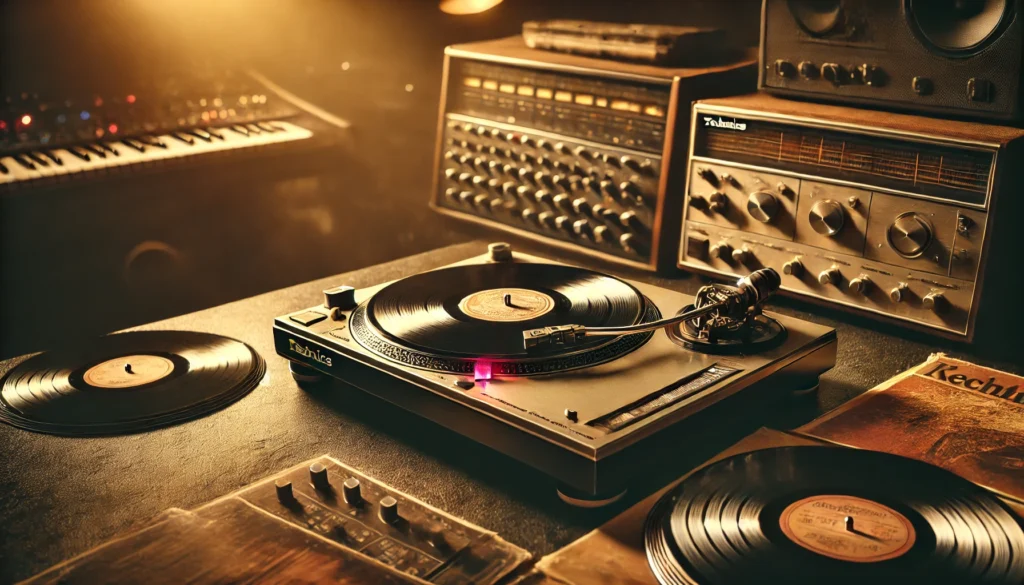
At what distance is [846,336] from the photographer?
161 cm

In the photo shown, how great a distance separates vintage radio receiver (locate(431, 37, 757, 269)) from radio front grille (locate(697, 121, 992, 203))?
0.43 feet

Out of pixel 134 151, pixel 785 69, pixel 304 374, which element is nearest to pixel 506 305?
pixel 304 374

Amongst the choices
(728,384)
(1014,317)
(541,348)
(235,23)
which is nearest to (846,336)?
(1014,317)

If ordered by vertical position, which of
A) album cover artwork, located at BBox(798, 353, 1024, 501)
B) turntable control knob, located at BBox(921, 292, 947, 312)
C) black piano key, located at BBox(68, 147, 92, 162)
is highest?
black piano key, located at BBox(68, 147, 92, 162)

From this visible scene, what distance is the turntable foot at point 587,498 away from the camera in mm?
1064

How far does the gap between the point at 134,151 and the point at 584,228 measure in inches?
52.4

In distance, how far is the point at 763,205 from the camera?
169cm

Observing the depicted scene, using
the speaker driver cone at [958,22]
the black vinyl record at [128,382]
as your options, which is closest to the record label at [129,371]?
the black vinyl record at [128,382]

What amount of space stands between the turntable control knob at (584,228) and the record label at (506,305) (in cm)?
56

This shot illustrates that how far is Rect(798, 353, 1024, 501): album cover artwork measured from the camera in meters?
1.16

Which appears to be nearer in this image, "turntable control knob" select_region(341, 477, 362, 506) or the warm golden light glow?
"turntable control knob" select_region(341, 477, 362, 506)

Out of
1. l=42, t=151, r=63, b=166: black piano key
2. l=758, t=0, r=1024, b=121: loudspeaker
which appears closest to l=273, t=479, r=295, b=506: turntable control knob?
l=758, t=0, r=1024, b=121: loudspeaker

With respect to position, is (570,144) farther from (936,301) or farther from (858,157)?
(936,301)

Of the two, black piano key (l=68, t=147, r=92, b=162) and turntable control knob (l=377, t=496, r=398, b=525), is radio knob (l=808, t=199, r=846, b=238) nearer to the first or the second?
turntable control knob (l=377, t=496, r=398, b=525)
